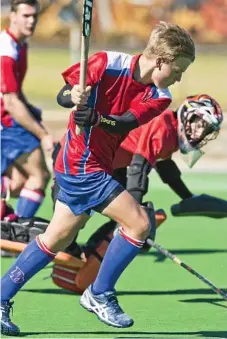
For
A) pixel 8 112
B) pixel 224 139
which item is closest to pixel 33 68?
pixel 224 139

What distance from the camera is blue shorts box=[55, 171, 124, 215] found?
5754 millimetres

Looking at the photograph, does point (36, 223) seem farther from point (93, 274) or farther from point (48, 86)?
point (48, 86)

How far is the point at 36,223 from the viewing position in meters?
7.84

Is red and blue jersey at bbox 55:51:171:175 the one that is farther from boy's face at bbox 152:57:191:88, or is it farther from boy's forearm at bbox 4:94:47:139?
boy's forearm at bbox 4:94:47:139

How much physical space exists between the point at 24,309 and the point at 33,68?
63.9 ft

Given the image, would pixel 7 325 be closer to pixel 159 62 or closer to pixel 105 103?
pixel 105 103

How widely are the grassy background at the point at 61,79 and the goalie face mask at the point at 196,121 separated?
1137cm

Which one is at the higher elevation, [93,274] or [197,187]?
[93,274]

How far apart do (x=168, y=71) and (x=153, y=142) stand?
1340mm

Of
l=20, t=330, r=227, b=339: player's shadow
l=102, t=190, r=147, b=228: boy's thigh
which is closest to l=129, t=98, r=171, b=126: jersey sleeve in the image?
l=102, t=190, r=147, b=228: boy's thigh

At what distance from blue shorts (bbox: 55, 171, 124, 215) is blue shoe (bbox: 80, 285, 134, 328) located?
467 millimetres

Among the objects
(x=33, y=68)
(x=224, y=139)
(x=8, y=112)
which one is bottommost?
(x=33, y=68)

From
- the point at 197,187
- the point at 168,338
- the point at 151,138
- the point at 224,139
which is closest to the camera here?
the point at 168,338

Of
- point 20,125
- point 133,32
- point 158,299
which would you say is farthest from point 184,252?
point 133,32
